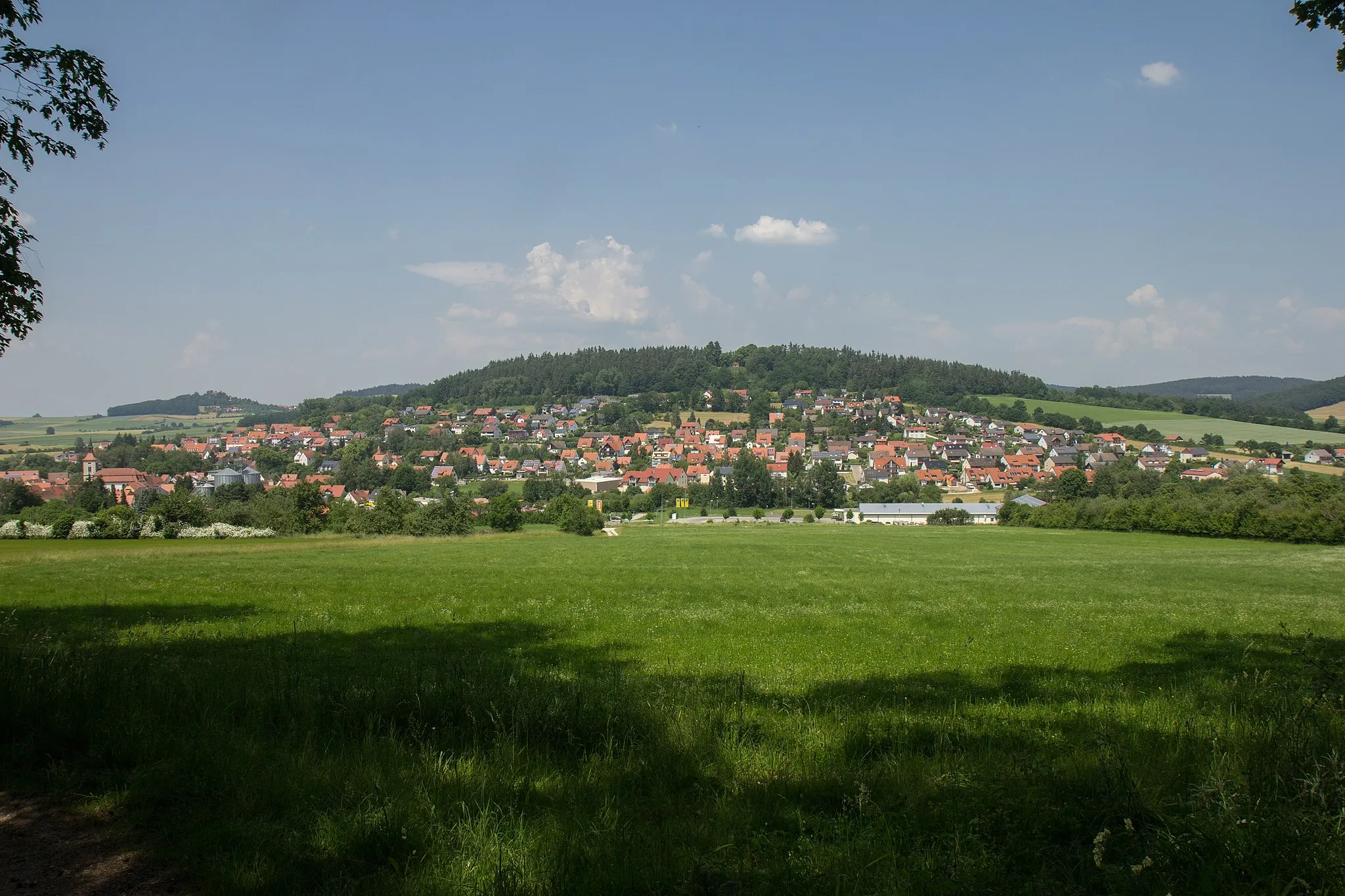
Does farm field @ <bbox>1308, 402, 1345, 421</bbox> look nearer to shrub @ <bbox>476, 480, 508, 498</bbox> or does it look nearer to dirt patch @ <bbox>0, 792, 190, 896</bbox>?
shrub @ <bbox>476, 480, 508, 498</bbox>

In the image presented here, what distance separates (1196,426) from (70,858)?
657 ft

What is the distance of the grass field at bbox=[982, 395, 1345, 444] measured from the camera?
14438cm

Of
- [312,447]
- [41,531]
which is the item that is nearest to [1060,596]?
[41,531]

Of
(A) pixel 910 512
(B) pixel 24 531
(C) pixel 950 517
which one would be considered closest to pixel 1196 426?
(A) pixel 910 512

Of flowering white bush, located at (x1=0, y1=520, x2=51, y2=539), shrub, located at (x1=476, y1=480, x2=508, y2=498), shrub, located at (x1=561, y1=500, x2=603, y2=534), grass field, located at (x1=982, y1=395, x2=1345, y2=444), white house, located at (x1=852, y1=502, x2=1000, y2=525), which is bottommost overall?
white house, located at (x1=852, y1=502, x2=1000, y2=525)

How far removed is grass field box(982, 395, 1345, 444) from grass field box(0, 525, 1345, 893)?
167947 millimetres

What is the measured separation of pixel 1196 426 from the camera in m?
164

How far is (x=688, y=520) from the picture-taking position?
3932 inches

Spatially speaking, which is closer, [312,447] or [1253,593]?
[1253,593]

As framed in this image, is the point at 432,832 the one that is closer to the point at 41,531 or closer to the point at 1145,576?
the point at 1145,576

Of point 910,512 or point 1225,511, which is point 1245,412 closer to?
point 910,512

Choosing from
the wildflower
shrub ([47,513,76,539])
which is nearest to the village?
shrub ([47,513,76,539])

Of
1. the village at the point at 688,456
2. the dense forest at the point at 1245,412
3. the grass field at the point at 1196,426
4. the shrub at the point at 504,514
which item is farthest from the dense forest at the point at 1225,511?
the dense forest at the point at 1245,412

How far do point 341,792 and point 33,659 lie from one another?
178 inches
